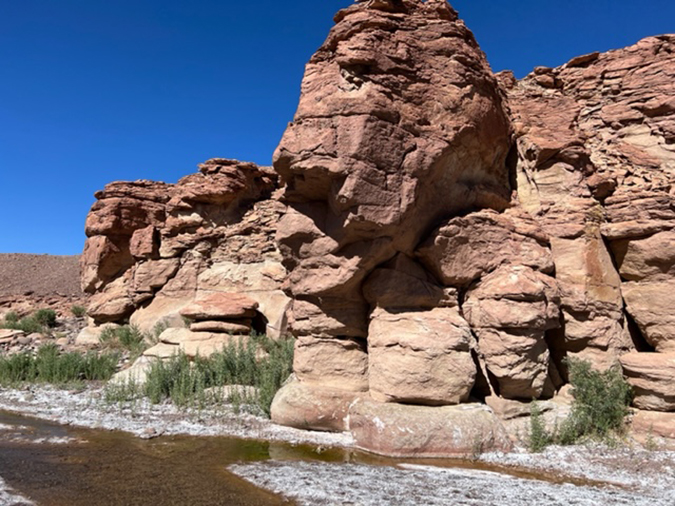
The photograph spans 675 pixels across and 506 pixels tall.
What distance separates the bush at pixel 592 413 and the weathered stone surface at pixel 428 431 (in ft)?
1.65

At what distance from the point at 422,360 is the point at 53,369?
842 cm

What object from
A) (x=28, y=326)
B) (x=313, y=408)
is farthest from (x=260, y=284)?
(x=28, y=326)

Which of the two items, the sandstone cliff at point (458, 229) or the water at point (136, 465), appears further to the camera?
the sandstone cliff at point (458, 229)

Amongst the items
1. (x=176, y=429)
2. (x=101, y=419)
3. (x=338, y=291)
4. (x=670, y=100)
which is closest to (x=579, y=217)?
(x=670, y=100)

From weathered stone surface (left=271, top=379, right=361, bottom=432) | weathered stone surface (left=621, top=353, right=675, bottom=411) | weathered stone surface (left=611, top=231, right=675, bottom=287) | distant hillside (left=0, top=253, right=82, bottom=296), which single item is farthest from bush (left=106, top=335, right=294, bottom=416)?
distant hillside (left=0, top=253, right=82, bottom=296)

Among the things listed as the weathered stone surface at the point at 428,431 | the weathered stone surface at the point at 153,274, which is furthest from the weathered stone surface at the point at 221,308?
the weathered stone surface at the point at 428,431

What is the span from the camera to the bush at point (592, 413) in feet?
19.4

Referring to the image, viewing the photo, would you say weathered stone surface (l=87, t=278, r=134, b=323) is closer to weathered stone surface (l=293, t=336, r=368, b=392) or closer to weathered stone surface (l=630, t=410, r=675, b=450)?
weathered stone surface (l=293, t=336, r=368, b=392)

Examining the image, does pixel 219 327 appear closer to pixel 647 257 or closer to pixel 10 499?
pixel 10 499

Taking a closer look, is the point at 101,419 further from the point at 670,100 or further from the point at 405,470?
the point at 670,100

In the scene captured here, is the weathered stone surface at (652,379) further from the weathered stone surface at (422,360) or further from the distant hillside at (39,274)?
the distant hillside at (39,274)

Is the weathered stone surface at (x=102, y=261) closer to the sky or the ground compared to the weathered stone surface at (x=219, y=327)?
closer to the sky

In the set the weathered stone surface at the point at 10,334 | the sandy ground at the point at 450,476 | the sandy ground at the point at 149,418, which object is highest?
the weathered stone surface at the point at 10,334

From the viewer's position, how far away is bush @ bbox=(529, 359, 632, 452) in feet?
19.4
